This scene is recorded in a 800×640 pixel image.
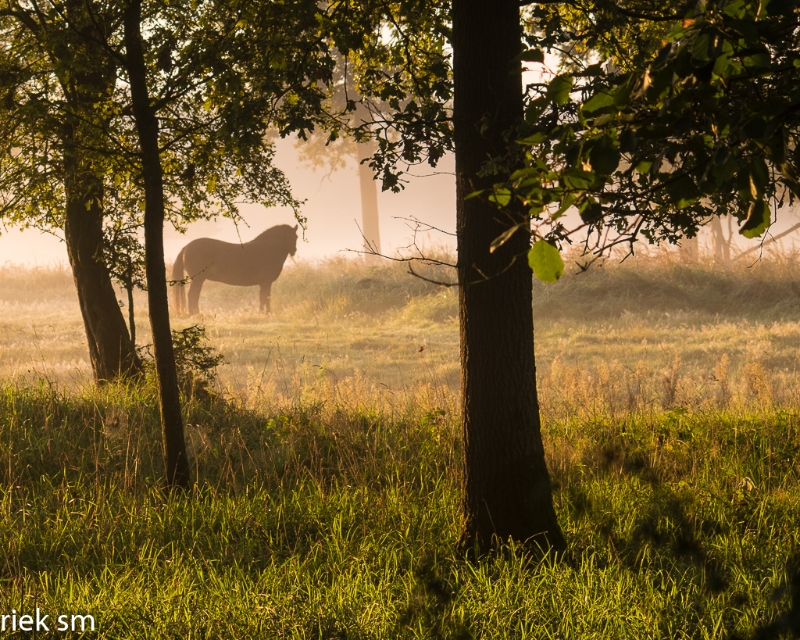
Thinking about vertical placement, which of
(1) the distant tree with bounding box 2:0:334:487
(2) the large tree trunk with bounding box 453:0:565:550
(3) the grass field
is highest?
(1) the distant tree with bounding box 2:0:334:487

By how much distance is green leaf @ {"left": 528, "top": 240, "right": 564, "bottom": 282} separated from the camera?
204cm

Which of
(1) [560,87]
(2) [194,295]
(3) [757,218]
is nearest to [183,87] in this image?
(1) [560,87]

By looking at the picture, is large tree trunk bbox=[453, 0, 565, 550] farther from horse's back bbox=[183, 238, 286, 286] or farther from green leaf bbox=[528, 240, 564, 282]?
horse's back bbox=[183, 238, 286, 286]

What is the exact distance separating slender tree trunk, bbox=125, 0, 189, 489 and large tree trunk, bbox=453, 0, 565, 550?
2551 millimetres

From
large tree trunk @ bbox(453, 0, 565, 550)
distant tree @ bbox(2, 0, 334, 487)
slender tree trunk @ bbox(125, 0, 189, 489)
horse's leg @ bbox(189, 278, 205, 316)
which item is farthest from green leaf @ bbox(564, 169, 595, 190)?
horse's leg @ bbox(189, 278, 205, 316)

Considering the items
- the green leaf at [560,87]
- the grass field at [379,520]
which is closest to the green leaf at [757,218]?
the green leaf at [560,87]

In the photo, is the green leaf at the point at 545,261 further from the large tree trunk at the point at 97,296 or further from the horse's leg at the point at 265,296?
the horse's leg at the point at 265,296

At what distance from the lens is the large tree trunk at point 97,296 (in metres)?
9.69

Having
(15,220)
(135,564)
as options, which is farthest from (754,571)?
(15,220)

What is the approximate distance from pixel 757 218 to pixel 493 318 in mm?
2558

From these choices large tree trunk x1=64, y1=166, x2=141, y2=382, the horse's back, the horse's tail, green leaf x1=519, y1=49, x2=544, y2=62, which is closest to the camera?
green leaf x1=519, y1=49, x2=544, y2=62

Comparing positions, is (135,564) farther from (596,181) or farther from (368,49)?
(368,49)

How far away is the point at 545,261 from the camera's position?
2.05 m

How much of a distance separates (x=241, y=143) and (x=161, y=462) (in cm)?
312
